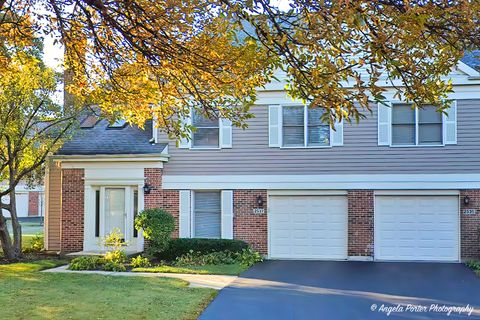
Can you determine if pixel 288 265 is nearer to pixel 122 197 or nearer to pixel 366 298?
pixel 366 298

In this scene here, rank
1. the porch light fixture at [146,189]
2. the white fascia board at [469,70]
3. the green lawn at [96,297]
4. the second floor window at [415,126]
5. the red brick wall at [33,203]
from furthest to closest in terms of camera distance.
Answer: the red brick wall at [33,203]
the porch light fixture at [146,189]
the second floor window at [415,126]
the white fascia board at [469,70]
the green lawn at [96,297]

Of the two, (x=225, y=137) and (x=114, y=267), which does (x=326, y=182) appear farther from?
(x=114, y=267)

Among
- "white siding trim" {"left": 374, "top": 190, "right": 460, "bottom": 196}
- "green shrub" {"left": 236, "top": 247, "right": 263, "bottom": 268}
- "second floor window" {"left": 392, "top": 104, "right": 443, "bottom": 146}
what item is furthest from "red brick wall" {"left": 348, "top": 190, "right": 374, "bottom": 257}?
"green shrub" {"left": 236, "top": 247, "right": 263, "bottom": 268}

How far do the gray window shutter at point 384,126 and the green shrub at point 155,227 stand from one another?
271 inches

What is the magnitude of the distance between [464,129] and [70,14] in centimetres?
1179

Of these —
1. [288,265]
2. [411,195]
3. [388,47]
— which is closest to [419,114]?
[411,195]

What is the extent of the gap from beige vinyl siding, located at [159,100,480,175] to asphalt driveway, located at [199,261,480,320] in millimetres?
2958

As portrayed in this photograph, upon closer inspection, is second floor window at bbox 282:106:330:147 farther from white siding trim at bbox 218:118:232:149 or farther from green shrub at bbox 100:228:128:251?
green shrub at bbox 100:228:128:251

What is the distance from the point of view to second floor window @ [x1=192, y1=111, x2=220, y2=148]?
15742mm

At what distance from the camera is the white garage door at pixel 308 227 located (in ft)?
49.8

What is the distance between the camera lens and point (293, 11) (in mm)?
5234

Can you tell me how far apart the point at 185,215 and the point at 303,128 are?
4.63m

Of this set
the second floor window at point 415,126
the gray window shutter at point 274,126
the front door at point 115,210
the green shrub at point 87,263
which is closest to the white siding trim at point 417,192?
the second floor window at point 415,126

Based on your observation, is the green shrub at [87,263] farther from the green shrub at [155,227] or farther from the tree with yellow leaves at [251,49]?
the tree with yellow leaves at [251,49]
